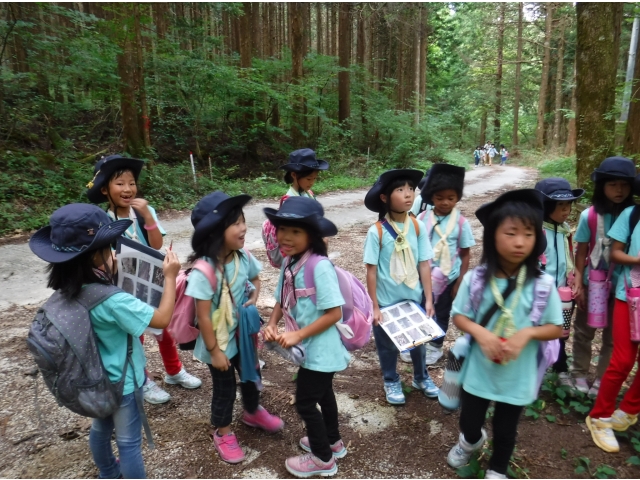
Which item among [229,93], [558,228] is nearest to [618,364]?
[558,228]

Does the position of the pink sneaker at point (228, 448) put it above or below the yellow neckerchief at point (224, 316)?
below

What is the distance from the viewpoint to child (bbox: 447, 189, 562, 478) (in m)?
2.12

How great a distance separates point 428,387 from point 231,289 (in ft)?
6.18

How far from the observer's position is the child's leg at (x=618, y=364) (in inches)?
109

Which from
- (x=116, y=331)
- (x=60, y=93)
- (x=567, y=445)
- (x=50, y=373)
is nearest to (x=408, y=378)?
(x=567, y=445)

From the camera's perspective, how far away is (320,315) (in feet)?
7.98

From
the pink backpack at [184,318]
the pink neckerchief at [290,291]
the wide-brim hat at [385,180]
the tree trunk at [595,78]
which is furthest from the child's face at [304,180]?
the tree trunk at [595,78]

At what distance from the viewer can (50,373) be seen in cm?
199

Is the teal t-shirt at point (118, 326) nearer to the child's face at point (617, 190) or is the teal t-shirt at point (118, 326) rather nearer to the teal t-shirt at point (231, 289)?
the teal t-shirt at point (231, 289)

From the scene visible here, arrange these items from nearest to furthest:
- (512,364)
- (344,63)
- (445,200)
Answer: (512,364), (445,200), (344,63)

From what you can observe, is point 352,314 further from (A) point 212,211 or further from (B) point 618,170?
(B) point 618,170

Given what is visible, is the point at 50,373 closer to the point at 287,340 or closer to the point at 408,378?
the point at 287,340

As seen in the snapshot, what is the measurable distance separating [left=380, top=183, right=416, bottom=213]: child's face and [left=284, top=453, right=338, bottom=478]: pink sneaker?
1761 millimetres

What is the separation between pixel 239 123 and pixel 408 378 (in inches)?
624
